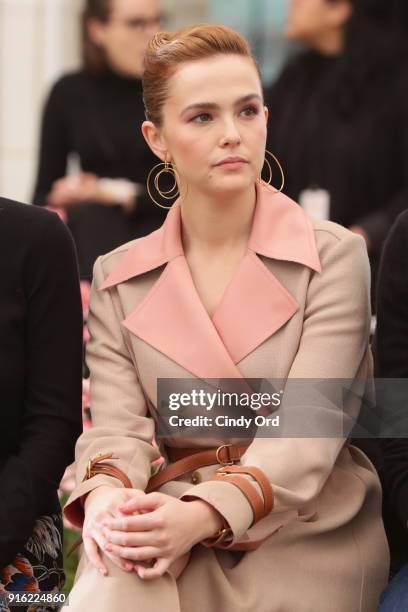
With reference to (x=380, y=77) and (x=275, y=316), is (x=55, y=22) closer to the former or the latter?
(x=380, y=77)

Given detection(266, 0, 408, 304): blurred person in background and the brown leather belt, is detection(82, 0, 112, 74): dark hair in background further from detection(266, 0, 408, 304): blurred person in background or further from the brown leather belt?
the brown leather belt

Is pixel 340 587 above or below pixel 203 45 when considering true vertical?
below

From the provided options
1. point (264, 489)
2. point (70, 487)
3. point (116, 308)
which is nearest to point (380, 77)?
point (70, 487)

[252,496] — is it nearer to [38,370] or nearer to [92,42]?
[38,370]

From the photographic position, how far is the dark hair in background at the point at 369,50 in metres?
6.10

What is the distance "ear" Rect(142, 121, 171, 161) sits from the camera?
3.40 m

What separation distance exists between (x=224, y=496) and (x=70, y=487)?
Answer: 1242 millimetres

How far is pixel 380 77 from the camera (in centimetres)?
609

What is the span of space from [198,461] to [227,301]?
355mm

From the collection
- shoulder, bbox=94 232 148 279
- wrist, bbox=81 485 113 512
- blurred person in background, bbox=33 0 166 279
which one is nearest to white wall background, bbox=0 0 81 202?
blurred person in background, bbox=33 0 166 279

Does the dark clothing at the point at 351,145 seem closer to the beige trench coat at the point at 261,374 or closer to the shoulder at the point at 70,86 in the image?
the shoulder at the point at 70,86

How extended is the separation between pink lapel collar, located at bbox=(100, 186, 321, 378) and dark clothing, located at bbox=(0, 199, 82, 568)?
131 millimetres

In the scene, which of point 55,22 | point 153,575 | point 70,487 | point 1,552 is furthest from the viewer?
point 55,22

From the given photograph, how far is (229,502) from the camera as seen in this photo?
2.97 m
